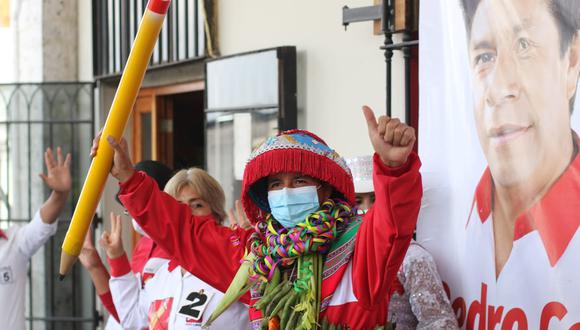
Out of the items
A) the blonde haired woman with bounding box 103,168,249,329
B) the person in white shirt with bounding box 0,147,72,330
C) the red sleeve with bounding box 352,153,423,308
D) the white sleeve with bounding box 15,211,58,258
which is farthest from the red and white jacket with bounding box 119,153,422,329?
the white sleeve with bounding box 15,211,58,258

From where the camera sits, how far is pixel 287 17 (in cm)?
530

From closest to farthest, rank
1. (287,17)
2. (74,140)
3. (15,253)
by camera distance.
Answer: (15,253) < (287,17) < (74,140)

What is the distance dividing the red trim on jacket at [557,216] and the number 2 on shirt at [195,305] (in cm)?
113

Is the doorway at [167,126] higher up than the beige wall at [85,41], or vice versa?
the beige wall at [85,41]

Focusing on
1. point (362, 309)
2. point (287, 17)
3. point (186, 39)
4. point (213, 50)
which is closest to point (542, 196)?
point (362, 309)

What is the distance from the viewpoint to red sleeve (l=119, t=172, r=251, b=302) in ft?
9.50

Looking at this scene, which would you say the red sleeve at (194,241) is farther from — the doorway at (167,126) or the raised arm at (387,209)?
the doorway at (167,126)

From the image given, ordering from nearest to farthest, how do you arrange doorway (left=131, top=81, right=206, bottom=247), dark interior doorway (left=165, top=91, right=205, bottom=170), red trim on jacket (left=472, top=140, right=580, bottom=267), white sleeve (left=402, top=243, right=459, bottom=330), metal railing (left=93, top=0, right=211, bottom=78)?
1. red trim on jacket (left=472, top=140, right=580, bottom=267)
2. white sleeve (left=402, top=243, right=459, bottom=330)
3. metal railing (left=93, top=0, right=211, bottom=78)
4. doorway (left=131, top=81, right=206, bottom=247)
5. dark interior doorway (left=165, top=91, right=205, bottom=170)

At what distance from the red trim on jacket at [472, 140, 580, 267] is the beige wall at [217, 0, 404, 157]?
1.74m

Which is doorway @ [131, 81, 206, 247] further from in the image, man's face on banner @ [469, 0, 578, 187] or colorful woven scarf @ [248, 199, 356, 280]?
colorful woven scarf @ [248, 199, 356, 280]

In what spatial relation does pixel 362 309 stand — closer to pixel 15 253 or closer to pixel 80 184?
pixel 15 253

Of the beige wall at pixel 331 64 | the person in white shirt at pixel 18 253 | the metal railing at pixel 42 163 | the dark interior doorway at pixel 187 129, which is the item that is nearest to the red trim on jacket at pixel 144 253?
the person in white shirt at pixel 18 253

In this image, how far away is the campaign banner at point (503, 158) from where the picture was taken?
254cm

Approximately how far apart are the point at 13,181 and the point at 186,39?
8.28 ft
